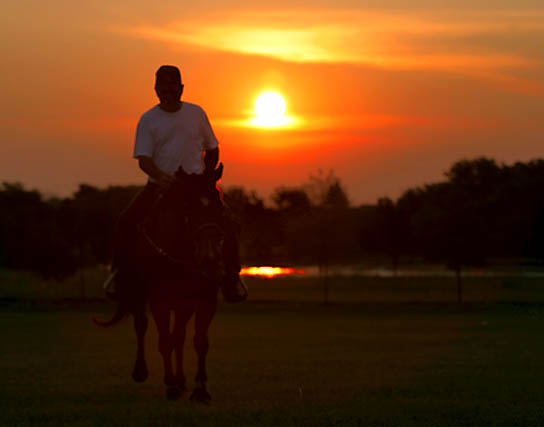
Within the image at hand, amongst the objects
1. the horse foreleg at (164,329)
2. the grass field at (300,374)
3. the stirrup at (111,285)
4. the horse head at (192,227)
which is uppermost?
the horse head at (192,227)

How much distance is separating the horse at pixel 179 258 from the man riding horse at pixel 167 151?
0.18 metres

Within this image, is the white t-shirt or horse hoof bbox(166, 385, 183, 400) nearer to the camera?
the white t-shirt

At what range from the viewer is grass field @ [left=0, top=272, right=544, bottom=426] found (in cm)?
1090

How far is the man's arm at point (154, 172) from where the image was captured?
33.4 ft

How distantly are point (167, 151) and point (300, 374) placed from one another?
7185 millimetres

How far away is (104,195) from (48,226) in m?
7.02

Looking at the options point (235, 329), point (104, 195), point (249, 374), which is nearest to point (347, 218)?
point (104, 195)

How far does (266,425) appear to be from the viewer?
9.97 metres

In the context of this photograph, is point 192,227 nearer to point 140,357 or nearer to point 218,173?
point 218,173

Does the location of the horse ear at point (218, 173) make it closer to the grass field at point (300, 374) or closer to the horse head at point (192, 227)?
the horse head at point (192, 227)

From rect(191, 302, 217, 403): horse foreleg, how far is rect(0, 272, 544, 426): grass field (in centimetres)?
23

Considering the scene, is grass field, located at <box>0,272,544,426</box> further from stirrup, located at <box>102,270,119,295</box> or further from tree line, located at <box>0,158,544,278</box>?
tree line, located at <box>0,158,544,278</box>

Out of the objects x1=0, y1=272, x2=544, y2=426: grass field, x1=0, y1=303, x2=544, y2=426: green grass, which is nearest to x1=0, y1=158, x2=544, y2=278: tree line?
x1=0, y1=272, x2=544, y2=426: grass field

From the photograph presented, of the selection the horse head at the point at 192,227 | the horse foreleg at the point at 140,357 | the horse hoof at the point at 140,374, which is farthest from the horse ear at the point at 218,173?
the horse hoof at the point at 140,374
